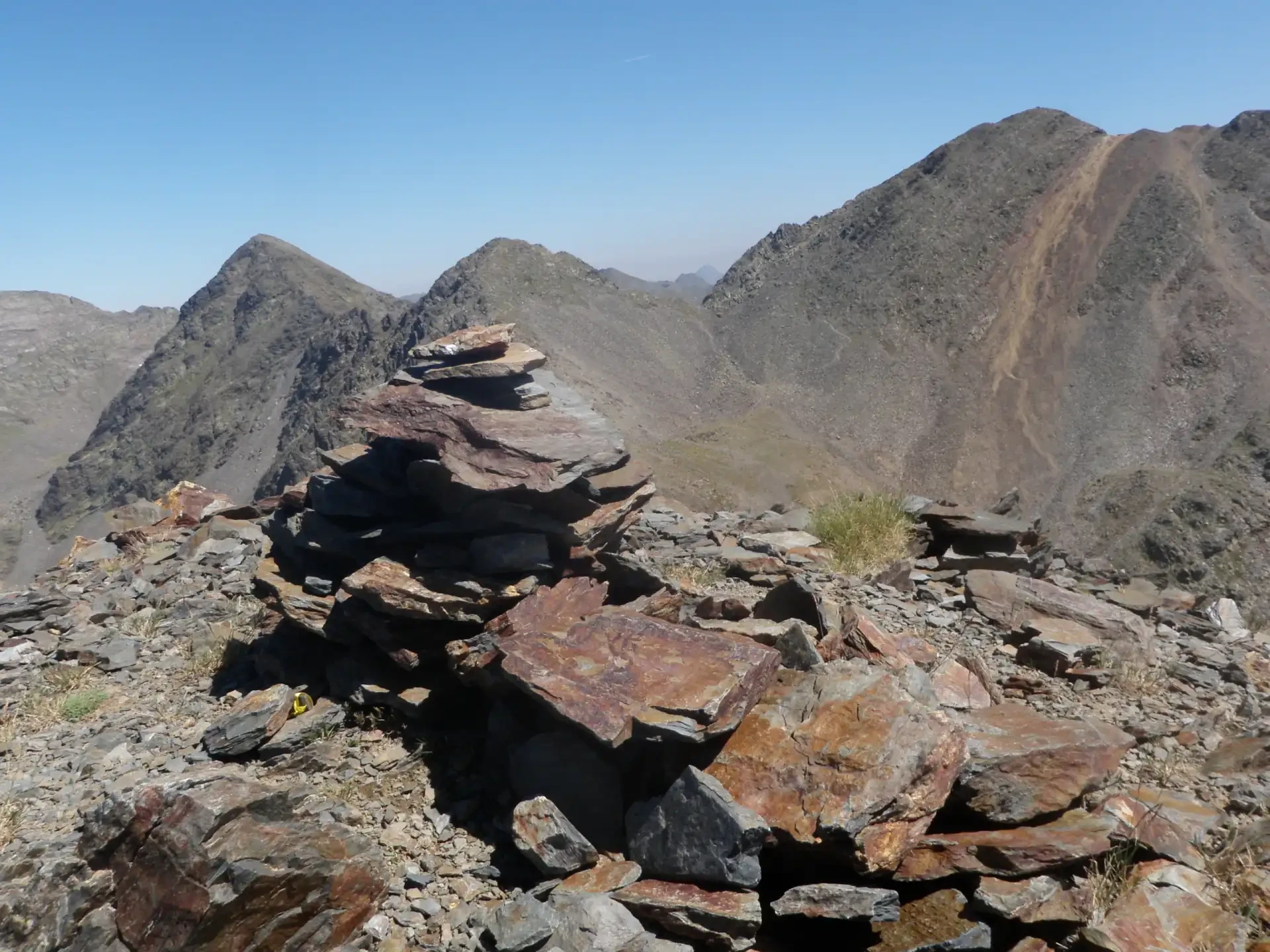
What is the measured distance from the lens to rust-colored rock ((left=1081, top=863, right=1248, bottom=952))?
3787 millimetres

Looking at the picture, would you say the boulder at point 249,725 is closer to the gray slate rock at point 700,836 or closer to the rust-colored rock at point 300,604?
the rust-colored rock at point 300,604

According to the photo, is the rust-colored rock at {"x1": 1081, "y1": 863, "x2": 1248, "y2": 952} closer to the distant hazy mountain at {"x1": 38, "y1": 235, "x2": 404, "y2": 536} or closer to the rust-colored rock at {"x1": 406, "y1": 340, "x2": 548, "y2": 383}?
the rust-colored rock at {"x1": 406, "y1": 340, "x2": 548, "y2": 383}

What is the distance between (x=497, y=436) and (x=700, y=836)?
3277mm

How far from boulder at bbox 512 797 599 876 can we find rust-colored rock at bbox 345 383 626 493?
2.38 m

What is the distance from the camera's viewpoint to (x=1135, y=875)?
4180mm

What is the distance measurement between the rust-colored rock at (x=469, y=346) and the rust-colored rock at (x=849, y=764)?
3.84 m

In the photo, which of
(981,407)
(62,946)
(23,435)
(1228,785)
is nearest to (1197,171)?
(981,407)

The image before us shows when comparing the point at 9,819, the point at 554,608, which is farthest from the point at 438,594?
the point at 9,819

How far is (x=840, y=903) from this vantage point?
12.8ft

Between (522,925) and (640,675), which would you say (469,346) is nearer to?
(640,675)

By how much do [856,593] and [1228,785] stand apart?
11.4ft

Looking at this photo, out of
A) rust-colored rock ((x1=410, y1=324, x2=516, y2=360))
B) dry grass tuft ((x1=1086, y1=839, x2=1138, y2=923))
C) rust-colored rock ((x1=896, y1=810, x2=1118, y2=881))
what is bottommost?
dry grass tuft ((x1=1086, y1=839, x2=1138, y2=923))

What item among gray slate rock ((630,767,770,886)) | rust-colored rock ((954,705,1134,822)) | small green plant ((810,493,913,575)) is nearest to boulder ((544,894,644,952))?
gray slate rock ((630,767,770,886))

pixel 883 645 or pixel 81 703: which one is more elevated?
pixel 81 703
